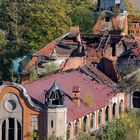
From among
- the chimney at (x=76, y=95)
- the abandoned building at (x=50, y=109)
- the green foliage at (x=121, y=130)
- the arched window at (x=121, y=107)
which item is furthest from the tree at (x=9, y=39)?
the green foliage at (x=121, y=130)

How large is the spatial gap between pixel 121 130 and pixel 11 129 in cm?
706

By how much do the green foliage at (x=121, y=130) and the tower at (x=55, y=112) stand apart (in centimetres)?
347

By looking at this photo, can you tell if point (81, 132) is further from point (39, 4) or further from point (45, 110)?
point (39, 4)

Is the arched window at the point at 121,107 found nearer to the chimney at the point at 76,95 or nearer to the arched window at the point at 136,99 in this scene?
the arched window at the point at 136,99

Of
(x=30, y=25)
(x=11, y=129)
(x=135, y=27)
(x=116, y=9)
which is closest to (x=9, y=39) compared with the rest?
(x=30, y=25)

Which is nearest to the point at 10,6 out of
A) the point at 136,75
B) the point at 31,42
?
the point at 31,42

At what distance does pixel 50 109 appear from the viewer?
4106cm

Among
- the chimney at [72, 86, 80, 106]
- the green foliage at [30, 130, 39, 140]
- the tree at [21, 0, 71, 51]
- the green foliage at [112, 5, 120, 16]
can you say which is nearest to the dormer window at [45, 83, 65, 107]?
the green foliage at [30, 130, 39, 140]

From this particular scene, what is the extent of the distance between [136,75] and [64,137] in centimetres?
1100

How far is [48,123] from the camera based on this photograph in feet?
135

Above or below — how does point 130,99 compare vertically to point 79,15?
below

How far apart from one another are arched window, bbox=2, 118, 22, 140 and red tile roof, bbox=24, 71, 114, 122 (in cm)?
202

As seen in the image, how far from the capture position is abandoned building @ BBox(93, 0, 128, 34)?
215ft

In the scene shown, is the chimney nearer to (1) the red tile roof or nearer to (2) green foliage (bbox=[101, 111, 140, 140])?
(1) the red tile roof
